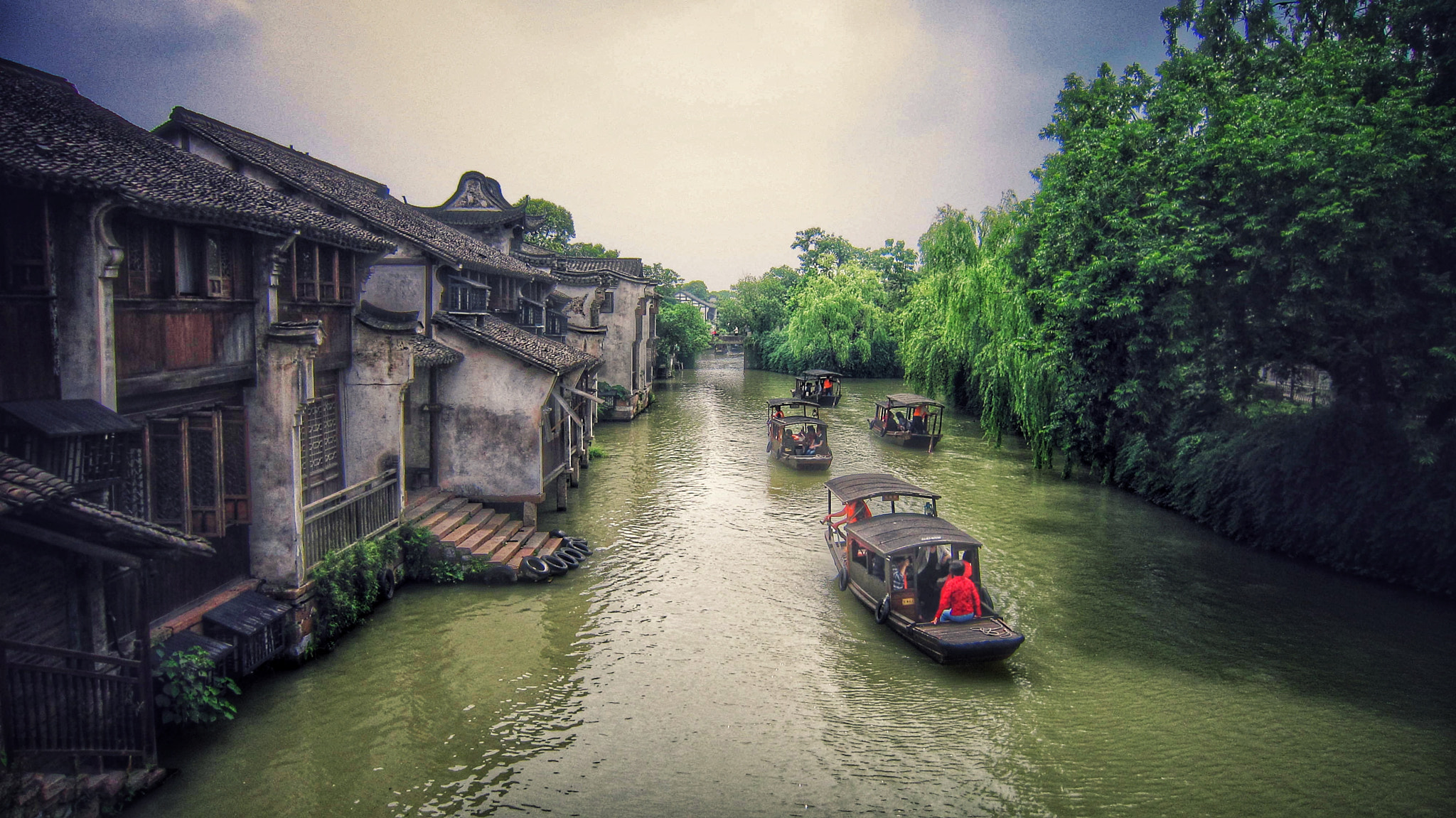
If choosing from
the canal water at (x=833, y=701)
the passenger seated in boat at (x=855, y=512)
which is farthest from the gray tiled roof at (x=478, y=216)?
the passenger seated in boat at (x=855, y=512)

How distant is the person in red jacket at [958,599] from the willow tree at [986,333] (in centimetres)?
1177

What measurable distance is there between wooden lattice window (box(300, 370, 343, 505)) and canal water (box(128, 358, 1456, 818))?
225 cm

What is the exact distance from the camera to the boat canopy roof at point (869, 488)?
15891mm

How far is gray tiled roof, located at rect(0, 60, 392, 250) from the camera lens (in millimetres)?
7645

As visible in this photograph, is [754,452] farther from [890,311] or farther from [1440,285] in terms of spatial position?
[890,311]

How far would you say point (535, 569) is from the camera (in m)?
14.8

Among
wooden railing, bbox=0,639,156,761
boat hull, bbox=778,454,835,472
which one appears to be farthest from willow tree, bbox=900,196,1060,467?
wooden railing, bbox=0,639,156,761

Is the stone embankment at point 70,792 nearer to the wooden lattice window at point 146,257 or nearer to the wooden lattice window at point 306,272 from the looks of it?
the wooden lattice window at point 146,257

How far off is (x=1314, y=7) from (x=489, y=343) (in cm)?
2165

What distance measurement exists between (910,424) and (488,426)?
17809 mm

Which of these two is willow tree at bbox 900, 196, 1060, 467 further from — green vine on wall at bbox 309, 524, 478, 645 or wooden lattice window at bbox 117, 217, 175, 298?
wooden lattice window at bbox 117, 217, 175, 298

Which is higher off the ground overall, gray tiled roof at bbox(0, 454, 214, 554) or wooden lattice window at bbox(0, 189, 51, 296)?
wooden lattice window at bbox(0, 189, 51, 296)

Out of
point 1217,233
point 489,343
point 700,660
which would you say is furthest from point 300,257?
point 1217,233

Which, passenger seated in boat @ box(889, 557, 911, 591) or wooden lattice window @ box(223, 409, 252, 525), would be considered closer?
wooden lattice window @ box(223, 409, 252, 525)
